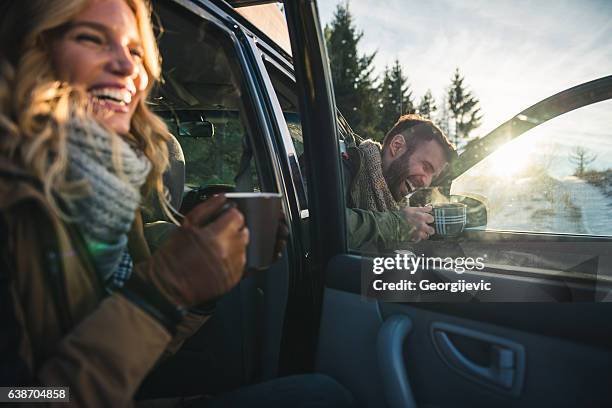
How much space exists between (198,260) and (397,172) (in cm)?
143

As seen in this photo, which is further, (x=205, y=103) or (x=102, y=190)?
(x=205, y=103)

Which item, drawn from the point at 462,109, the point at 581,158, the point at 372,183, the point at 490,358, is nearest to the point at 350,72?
the point at 462,109

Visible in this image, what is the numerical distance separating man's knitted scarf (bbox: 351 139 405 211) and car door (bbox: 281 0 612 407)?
0.35m

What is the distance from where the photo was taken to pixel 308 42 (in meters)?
1.48

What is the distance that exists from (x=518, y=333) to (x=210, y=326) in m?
1.22

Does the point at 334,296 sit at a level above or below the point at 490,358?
above

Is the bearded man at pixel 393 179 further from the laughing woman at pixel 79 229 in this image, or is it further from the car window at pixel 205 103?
the laughing woman at pixel 79 229

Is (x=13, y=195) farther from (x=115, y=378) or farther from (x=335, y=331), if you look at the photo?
(x=335, y=331)

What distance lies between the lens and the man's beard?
2.12m

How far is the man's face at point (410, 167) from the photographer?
6.52 feet

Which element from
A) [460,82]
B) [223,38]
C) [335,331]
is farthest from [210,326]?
[460,82]

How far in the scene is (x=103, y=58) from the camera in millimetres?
1071

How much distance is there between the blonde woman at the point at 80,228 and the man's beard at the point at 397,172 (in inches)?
51.1

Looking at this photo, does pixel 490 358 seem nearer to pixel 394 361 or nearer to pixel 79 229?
pixel 394 361
